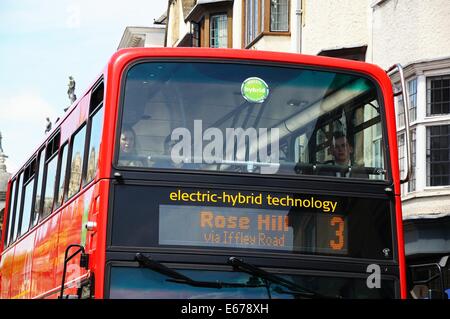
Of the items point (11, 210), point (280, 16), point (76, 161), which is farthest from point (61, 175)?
point (280, 16)

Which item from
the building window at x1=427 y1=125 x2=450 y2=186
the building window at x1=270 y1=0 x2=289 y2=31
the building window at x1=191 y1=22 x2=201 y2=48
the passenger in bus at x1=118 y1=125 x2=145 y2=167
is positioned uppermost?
the building window at x1=191 y1=22 x2=201 y2=48

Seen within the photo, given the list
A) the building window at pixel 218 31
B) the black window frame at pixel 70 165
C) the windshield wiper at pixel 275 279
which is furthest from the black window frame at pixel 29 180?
the building window at pixel 218 31

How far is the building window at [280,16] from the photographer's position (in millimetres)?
28203

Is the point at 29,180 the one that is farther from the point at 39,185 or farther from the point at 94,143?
the point at 94,143

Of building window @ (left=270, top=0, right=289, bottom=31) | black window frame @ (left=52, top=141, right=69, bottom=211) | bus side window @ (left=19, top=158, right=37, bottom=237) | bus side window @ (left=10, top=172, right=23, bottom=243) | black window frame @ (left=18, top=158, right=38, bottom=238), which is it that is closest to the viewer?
black window frame @ (left=52, top=141, right=69, bottom=211)

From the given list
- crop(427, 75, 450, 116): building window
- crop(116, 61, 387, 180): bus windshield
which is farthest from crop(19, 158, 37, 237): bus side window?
crop(427, 75, 450, 116): building window

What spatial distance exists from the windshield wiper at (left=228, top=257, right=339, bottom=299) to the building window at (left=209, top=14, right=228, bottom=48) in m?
25.5

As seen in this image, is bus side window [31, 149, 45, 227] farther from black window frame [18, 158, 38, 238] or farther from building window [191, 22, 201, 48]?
building window [191, 22, 201, 48]

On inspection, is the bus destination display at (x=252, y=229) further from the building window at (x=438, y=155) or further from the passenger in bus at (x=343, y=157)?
the building window at (x=438, y=155)

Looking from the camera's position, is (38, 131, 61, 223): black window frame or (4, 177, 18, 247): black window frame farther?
(4, 177, 18, 247): black window frame

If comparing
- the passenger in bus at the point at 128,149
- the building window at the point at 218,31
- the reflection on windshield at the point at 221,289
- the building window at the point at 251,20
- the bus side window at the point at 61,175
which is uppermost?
the building window at the point at 218,31
